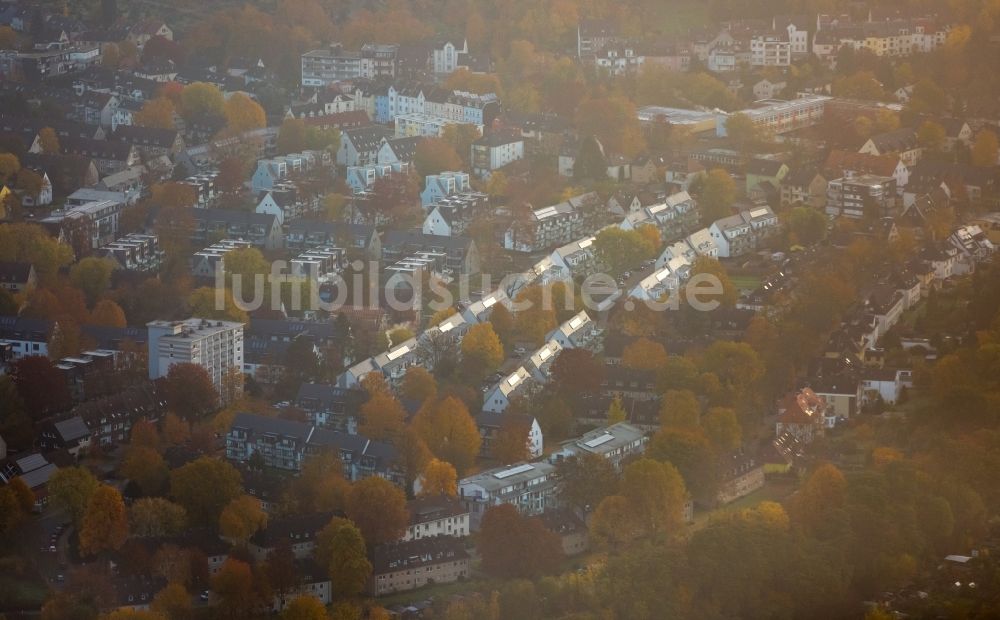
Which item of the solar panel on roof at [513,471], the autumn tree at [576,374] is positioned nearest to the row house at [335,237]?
the autumn tree at [576,374]

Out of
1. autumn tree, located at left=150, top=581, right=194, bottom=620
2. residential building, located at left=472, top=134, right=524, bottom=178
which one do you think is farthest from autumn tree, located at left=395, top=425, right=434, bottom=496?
residential building, located at left=472, top=134, right=524, bottom=178

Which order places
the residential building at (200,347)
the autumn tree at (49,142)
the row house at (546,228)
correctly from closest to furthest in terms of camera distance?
the residential building at (200,347) → the row house at (546,228) → the autumn tree at (49,142)

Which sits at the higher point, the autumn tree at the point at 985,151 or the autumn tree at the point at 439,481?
the autumn tree at the point at 439,481

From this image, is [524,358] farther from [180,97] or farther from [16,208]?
[180,97]

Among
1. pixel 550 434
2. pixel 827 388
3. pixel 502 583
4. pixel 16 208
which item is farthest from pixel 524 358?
pixel 16 208

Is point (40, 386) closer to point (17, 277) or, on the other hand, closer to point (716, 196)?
point (17, 277)

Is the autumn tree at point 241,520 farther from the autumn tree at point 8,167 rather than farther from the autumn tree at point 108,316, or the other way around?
the autumn tree at point 8,167
